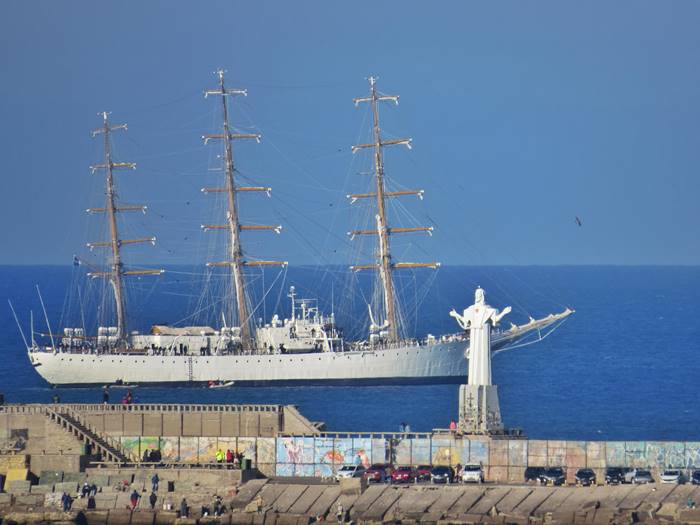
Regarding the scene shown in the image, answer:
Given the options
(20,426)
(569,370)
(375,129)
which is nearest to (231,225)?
(375,129)

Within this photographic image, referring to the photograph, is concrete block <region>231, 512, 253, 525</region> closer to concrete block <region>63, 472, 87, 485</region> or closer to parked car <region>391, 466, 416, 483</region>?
parked car <region>391, 466, 416, 483</region>

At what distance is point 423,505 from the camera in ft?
195

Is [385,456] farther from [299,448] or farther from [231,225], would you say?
[231,225]

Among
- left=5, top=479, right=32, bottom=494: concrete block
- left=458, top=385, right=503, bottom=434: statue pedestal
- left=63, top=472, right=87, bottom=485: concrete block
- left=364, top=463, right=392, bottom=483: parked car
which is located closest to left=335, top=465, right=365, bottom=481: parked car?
left=364, top=463, right=392, bottom=483: parked car

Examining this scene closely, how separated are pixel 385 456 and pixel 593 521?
9564 millimetres

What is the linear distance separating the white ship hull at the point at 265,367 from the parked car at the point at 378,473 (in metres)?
46.2

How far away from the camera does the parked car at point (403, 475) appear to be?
6219 cm

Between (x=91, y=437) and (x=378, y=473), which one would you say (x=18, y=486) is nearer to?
(x=91, y=437)

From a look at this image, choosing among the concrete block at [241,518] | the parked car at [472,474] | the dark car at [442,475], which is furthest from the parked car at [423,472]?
the concrete block at [241,518]

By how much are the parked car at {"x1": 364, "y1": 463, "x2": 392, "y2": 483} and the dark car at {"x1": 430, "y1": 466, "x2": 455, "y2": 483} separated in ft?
4.50

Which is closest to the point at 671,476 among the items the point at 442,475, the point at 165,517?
the point at 442,475

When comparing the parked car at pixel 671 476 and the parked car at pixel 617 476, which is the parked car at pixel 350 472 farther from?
the parked car at pixel 671 476

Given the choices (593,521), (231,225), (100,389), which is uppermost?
(231,225)

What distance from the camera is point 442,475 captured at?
61.8m
